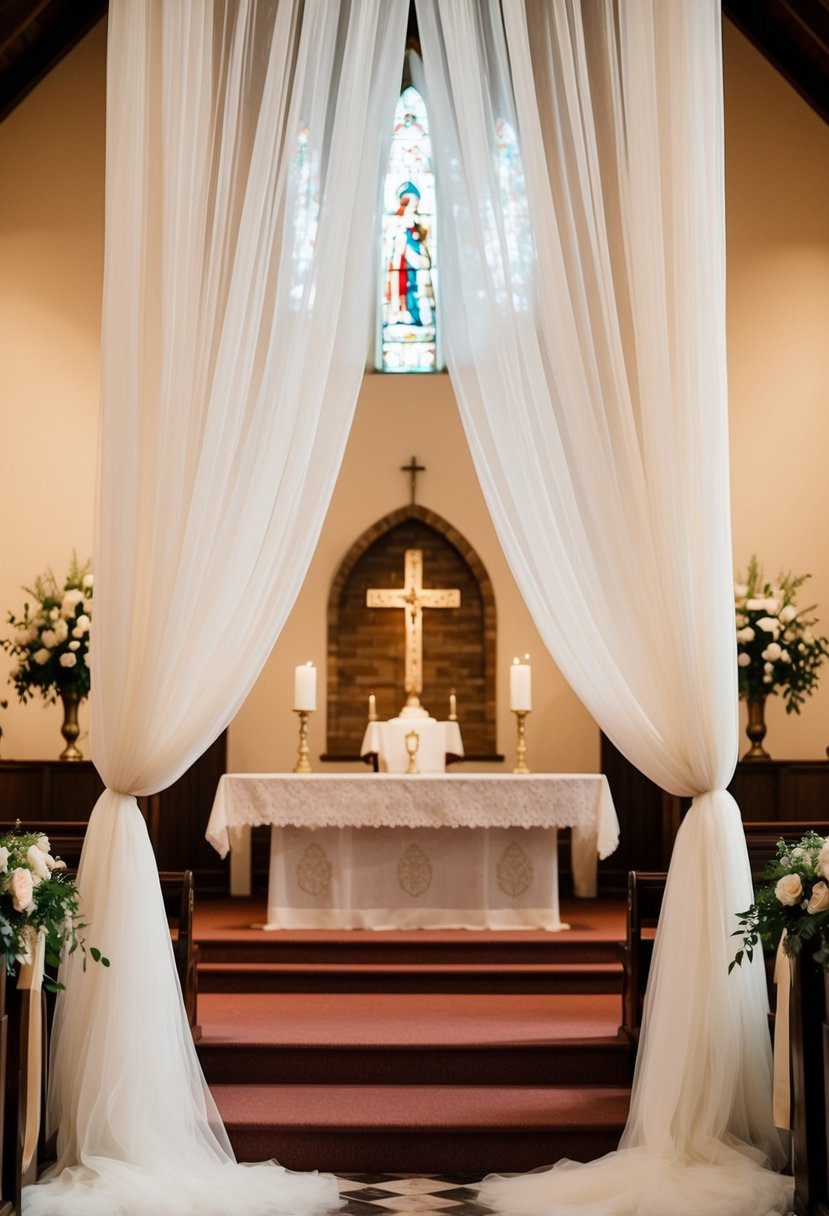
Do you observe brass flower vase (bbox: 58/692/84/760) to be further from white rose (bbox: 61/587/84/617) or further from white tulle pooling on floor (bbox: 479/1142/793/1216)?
white tulle pooling on floor (bbox: 479/1142/793/1216)

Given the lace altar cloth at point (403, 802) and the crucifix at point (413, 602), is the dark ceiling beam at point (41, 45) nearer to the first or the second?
the crucifix at point (413, 602)

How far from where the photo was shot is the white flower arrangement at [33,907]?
379cm

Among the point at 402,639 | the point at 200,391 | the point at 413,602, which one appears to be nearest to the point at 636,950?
the point at 200,391

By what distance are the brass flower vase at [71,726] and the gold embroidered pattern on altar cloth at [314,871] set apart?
1.60 metres

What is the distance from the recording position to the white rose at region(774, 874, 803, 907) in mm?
3883

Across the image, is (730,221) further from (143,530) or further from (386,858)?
(143,530)

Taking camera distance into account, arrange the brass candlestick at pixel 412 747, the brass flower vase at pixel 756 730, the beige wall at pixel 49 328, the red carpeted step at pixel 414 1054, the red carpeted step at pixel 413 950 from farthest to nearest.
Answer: the beige wall at pixel 49 328
the brass flower vase at pixel 756 730
the brass candlestick at pixel 412 747
the red carpeted step at pixel 413 950
the red carpeted step at pixel 414 1054

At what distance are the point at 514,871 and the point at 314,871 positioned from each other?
0.99 m

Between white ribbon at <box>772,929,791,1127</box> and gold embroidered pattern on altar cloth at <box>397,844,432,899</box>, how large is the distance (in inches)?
116

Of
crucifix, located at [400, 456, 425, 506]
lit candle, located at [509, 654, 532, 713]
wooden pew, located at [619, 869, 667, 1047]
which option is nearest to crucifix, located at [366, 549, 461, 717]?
crucifix, located at [400, 456, 425, 506]

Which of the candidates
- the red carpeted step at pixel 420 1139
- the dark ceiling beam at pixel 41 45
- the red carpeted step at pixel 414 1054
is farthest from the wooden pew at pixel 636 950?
the dark ceiling beam at pixel 41 45

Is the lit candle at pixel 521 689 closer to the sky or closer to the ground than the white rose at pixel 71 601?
closer to the ground

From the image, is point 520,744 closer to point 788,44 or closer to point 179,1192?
point 179,1192

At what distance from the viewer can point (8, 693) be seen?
8617 mm
